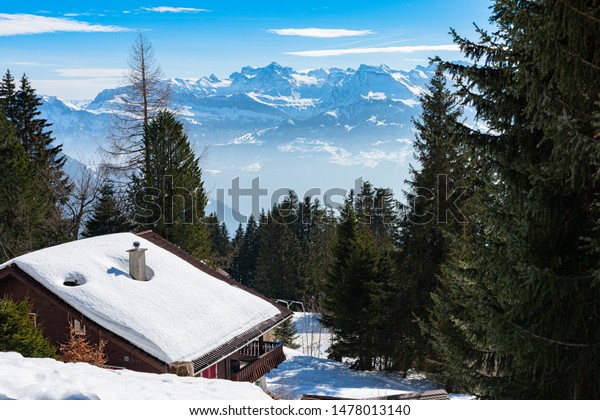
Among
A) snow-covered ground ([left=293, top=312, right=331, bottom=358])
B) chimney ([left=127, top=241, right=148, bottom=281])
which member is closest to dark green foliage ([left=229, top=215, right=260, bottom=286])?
snow-covered ground ([left=293, top=312, right=331, bottom=358])

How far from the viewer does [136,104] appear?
3312 centimetres

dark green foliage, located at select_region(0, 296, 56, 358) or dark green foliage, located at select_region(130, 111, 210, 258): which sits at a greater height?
dark green foliage, located at select_region(130, 111, 210, 258)

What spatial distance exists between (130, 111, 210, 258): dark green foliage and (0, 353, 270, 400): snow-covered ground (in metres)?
23.1

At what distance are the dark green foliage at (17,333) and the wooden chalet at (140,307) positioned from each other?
6.88ft

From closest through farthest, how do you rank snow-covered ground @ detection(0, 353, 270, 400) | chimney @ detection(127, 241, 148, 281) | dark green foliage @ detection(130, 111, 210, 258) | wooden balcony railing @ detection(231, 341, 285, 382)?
snow-covered ground @ detection(0, 353, 270, 400) < chimney @ detection(127, 241, 148, 281) < wooden balcony railing @ detection(231, 341, 285, 382) < dark green foliage @ detection(130, 111, 210, 258)

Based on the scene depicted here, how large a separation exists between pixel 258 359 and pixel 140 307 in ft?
19.9

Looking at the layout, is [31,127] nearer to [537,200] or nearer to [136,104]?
[136,104]

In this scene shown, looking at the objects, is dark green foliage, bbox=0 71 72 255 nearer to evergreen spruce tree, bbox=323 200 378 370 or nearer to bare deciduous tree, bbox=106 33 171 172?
bare deciduous tree, bbox=106 33 171 172

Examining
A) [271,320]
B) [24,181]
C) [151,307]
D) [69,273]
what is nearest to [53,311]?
[69,273]

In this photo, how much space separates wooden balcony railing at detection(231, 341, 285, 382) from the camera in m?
20.0

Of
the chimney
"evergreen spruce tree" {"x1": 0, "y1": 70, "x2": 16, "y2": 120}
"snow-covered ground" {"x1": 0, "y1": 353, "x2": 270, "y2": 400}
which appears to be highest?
"evergreen spruce tree" {"x1": 0, "y1": 70, "x2": 16, "y2": 120}

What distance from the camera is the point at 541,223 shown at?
8.05 metres

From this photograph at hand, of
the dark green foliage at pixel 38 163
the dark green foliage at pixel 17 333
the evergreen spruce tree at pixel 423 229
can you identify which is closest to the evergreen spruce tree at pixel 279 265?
the dark green foliage at pixel 38 163

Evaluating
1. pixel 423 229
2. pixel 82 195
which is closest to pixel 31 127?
pixel 82 195
